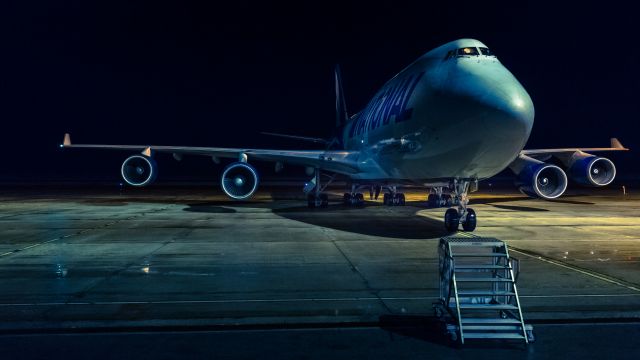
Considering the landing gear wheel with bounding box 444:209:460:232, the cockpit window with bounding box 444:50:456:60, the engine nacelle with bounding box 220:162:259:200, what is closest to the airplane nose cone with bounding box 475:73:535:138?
the cockpit window with bounding box 444:50:456:60

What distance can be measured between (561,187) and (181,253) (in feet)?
45.2

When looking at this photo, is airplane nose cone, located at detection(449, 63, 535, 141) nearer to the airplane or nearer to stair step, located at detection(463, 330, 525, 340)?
the airplane

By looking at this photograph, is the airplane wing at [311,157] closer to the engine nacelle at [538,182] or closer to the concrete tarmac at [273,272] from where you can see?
the concrete tarmac at [273,272]

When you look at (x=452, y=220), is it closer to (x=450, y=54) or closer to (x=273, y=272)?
(x=450, y=54)

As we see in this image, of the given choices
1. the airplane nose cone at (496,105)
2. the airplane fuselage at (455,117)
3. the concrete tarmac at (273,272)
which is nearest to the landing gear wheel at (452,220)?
the concrete tarmac at (273,272)

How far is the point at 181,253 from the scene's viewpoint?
10.1 meters

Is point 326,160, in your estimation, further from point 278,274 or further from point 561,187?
point 278,274

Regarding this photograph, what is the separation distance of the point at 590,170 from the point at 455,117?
41.2 ft

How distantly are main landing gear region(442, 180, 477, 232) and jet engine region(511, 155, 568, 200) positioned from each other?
5.66 m

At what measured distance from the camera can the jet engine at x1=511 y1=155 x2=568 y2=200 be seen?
→ 17828mm

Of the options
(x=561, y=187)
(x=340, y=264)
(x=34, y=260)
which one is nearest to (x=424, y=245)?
(x=340, y=264)

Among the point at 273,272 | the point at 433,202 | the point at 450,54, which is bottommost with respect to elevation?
the point at 273,272

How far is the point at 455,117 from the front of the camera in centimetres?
1136

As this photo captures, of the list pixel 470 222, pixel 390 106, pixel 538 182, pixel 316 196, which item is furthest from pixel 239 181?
pixel 538 182
